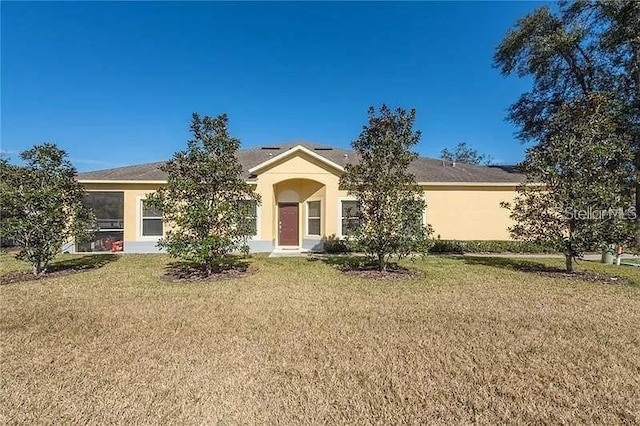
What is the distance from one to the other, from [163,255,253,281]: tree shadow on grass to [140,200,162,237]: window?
3646 mm

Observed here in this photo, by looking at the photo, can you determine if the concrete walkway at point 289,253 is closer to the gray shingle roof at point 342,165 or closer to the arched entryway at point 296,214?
Result: the arched entryway at point 296,214

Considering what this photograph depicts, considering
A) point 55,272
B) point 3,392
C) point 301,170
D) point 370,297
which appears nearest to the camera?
point 3,392

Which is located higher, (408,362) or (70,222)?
(70,222)

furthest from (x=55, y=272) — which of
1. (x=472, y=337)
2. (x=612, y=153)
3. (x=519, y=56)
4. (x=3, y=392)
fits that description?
(x=519, y=56)

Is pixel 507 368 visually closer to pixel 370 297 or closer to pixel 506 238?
pixel 370 297

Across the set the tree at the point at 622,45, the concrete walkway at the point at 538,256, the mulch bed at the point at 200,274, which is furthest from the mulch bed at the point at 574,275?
the tree at the point at 622,45

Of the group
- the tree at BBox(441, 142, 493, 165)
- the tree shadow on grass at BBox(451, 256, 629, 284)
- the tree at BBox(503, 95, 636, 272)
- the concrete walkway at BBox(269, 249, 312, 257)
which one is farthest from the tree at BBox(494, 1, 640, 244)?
the tree at BBox(441, 142, 493, 165)

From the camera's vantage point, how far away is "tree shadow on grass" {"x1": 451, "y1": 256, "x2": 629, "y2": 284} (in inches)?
368

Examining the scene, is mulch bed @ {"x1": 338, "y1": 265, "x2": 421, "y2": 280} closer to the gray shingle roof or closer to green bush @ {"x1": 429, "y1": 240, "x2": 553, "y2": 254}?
green bush @ {"x1": 429, "y1": 240, "x2": 553, "y2": 254}

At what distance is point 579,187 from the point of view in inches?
378

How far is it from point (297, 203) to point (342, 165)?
12.3ft

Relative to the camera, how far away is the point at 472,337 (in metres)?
4.94

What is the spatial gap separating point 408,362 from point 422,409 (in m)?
0.95

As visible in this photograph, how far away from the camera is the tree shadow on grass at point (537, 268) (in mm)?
9336
